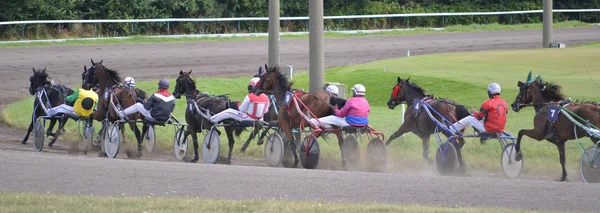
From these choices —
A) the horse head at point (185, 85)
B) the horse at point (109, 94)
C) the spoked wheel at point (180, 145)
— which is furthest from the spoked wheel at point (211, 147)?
the horse at point (109, 94)

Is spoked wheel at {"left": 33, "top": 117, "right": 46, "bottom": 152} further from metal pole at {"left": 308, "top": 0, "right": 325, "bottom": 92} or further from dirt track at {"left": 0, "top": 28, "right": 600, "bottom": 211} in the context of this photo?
metal pole at {"left": 308, "top": 0, "right": 325, "bottom": 92}

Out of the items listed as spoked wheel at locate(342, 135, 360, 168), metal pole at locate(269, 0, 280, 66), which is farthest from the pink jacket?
metal pole at locate(269, 0, 280, 66)

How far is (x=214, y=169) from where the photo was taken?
15.9m

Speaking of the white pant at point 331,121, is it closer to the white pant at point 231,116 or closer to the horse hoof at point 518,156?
the white pant at point 231,116

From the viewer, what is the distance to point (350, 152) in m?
18.0

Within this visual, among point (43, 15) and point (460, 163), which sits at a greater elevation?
point (43, 15)

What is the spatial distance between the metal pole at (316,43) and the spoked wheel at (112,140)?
12.9ft

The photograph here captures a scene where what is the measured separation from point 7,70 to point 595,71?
17463mm

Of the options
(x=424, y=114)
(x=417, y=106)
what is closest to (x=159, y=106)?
(x=417, y=106)

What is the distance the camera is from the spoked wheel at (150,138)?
2059 centimetres

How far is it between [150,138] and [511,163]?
7.43 m

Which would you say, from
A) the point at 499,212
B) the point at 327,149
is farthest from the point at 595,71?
the point at 499,212

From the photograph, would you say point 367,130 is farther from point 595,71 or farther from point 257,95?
point 595,71

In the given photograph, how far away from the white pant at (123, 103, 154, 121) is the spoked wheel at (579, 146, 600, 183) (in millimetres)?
8511
